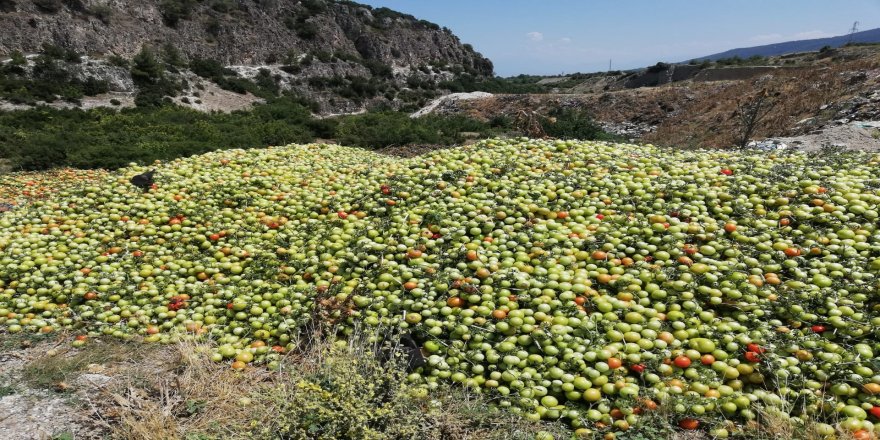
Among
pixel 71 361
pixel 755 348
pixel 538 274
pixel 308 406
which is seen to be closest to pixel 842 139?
pixel 755 348

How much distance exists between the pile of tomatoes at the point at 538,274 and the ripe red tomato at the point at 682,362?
0.05 metres

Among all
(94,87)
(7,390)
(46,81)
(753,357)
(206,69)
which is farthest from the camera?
(206,69)

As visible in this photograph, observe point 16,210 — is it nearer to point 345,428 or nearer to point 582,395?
point 345,428

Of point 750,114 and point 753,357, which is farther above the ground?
point 750,114

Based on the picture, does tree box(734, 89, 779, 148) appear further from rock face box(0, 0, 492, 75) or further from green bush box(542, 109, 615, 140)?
rock face box(0, 0, 492, 75)

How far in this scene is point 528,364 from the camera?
12.1ft

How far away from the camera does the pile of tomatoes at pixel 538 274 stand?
342 cm

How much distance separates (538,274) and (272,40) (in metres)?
65.9

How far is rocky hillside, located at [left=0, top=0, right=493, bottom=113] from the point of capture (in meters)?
41.7

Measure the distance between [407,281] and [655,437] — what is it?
2.52m

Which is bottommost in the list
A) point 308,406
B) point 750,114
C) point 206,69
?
point 308,406

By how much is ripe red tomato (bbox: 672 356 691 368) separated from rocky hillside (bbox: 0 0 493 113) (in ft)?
150

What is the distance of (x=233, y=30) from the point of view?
56.6 metres

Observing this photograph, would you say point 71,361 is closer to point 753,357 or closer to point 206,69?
point 753,357
